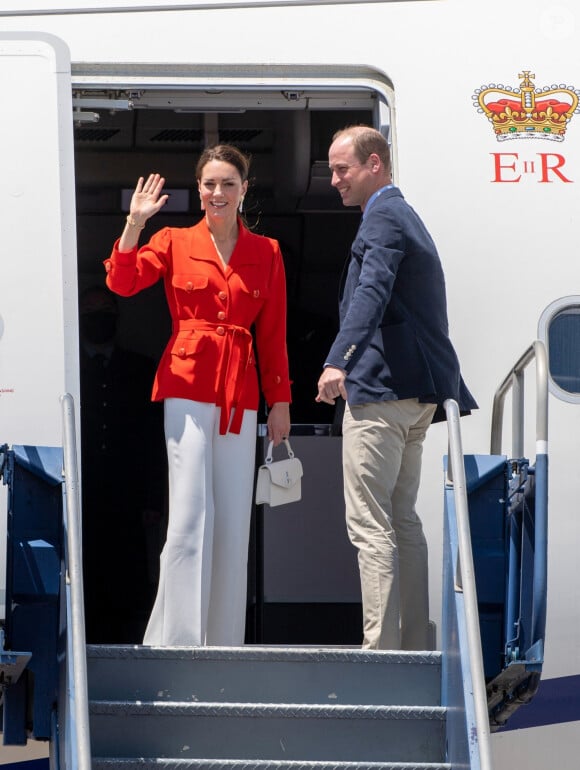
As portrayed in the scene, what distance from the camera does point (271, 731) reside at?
428 cm

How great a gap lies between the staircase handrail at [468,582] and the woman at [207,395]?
2.87 feet

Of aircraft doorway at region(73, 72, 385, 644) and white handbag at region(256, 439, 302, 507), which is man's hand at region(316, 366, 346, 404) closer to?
white handbag at region(256, 439, 302, 507)

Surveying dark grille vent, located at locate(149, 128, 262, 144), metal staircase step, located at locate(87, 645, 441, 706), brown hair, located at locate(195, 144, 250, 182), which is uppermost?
dark grille vent, located at locate(149, 128, 262, 144)

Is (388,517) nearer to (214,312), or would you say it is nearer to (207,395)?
(207,395)

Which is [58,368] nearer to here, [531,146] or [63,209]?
[63,209]

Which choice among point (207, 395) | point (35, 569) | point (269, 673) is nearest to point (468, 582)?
point (269, 673)

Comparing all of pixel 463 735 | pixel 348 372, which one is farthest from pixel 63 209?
pixel 463 735

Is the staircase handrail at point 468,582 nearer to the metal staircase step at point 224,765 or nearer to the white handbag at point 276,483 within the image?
the metal staircase step at point 224,765

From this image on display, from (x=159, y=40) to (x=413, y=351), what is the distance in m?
1.65

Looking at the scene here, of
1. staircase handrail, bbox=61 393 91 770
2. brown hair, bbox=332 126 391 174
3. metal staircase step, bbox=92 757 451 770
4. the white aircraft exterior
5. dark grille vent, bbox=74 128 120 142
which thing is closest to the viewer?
staircase handrail, bbox=61 393 91 770

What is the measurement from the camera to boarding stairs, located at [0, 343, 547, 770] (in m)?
4.22

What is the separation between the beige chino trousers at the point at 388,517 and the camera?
14.7 ft

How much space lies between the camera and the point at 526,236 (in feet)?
17.0

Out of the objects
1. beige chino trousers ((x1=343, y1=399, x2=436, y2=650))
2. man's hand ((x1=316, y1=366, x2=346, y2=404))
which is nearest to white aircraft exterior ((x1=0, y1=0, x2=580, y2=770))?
beige chino trousers ((x1=343, y1=399, x2=436, y2=650))
